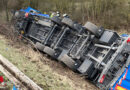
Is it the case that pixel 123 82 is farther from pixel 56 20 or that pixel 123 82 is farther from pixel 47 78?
pixel 56 20

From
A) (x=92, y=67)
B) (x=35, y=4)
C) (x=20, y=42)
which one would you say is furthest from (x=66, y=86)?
(x=35, y=4)

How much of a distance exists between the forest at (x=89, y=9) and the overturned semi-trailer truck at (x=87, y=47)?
3.58 meters

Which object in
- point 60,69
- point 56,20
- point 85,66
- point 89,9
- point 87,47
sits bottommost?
point 60,69

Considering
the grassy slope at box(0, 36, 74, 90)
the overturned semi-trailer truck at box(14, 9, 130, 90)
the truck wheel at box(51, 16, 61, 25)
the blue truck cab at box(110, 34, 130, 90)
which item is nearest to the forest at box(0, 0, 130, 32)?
the overturned semi-trailer truck at box(14, 9, 130, 90)

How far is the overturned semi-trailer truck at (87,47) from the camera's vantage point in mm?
3584

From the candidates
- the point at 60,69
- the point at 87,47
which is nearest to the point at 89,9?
the point at 87,47

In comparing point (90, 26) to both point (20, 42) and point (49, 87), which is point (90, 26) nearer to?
point (49, 87)

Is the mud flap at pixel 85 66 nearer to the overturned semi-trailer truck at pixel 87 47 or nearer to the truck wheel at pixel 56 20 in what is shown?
the overturned semi-trailer truck at pixel 87 47

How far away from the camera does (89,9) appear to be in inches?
345

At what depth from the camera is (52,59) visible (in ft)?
17.7

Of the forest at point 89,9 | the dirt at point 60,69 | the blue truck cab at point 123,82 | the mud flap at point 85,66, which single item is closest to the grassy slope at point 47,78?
the dirt at point 60,69

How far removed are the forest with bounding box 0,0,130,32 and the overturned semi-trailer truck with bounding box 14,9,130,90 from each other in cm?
358

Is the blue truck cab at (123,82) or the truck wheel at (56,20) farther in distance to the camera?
the truck wheel at (56,20)

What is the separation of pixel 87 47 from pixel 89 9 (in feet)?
15.8
